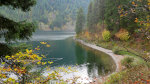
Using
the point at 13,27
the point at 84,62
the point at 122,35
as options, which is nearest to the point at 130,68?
the point at 13,27

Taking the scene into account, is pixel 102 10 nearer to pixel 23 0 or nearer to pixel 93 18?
pixel 93 18

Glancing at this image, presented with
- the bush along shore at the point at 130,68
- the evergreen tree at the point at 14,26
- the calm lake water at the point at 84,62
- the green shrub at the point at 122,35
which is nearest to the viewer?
the evergreen tree at the point at 14,26

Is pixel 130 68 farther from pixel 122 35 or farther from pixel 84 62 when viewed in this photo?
pixel 122 35

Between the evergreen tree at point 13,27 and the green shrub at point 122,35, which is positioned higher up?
the evergreen tree at point 13,27

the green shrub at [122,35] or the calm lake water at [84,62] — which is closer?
the calm lake water at [84,62]

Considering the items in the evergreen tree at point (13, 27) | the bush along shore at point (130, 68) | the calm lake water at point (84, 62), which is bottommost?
the calm lake water at point (84, 62)

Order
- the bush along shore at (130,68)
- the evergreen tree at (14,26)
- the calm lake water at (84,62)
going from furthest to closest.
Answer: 1. the calm lake water at (84,62)
2. the bush along shore at (130,68)
3. the evergreen tree at (14,26)

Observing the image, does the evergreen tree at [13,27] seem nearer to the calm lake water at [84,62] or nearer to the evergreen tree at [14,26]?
the evergreen tree at [14,26]

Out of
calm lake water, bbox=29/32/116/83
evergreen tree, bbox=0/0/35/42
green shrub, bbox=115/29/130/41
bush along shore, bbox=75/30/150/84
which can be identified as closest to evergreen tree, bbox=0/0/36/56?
evergreen tree, bbox=0/0/35/42

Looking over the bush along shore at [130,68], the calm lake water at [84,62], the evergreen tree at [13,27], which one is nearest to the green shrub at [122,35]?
the bush along shore at [130,68]

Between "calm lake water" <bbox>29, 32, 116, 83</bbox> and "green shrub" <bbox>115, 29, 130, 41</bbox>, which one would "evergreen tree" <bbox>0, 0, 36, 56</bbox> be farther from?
"green shrub" <bbox>115, 29, 130, 41</bbox>

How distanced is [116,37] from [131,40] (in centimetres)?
623

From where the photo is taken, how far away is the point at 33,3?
6082 millimetres

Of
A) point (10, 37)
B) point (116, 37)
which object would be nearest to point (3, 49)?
point (10, 37)
